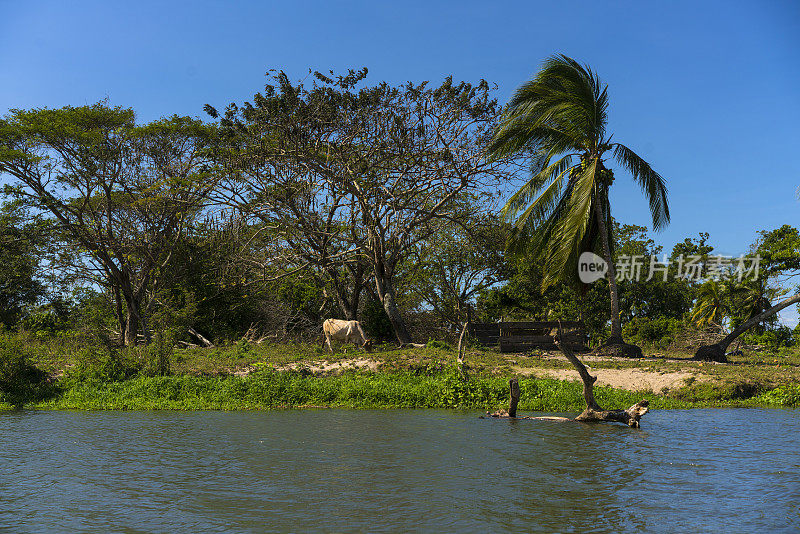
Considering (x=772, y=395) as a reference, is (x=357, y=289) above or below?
above

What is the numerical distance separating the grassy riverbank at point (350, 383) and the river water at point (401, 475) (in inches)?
87.7

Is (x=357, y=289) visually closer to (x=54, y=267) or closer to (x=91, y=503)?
(x=54, y=267)

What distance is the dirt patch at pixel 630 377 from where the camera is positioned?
1590 centimetres

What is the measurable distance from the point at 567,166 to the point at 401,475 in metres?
17.0

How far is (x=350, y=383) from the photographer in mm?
15812

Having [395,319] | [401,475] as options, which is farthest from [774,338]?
[401,475]

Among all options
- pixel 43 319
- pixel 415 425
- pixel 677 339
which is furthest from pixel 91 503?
pixel 43 319

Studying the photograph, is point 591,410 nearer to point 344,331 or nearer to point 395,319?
point 344,331

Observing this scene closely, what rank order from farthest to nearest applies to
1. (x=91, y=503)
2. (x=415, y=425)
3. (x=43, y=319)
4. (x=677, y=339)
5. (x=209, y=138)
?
(x=43, y=319), (x=209, y=138), (x=677, y=339), (x=415, y=425), (x=91, y=503)

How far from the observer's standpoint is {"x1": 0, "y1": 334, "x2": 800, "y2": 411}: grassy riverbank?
14.8m

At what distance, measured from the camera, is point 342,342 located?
70.8ft

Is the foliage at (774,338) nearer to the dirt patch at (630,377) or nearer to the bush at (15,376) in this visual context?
the dirt patch at (630,377)

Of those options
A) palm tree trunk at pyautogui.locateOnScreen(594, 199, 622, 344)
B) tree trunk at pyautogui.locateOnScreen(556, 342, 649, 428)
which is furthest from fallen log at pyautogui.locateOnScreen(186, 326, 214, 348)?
tree trunk at pyautogui.locateOnScreen(556, 342, 649, 428)

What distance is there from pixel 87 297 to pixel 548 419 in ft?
94.4
